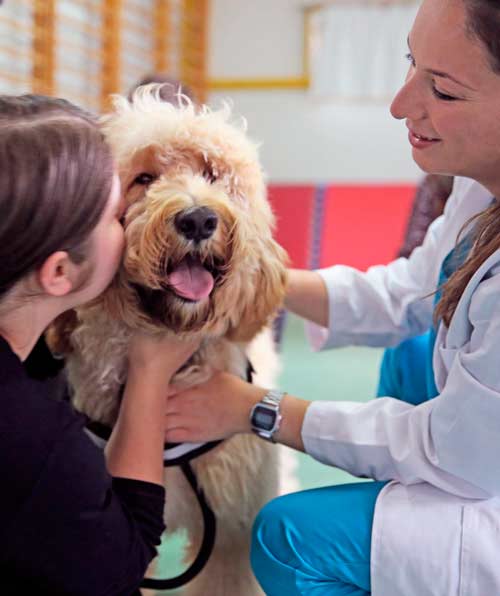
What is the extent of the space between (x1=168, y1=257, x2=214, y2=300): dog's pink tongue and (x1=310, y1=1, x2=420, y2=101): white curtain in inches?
195

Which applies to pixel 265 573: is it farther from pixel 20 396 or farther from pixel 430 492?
pixel 20 396

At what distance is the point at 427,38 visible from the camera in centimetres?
121

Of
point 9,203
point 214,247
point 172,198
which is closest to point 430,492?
point 214,247

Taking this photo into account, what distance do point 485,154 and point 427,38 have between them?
0.70 feet

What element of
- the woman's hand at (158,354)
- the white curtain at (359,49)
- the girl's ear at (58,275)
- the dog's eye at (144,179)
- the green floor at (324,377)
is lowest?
the green floor at (324,377)

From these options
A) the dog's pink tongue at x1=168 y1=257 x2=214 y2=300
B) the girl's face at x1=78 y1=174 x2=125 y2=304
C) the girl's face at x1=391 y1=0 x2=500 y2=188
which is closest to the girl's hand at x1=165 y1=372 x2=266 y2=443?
the dog's pink tongue at x1=168 y1=257 x2=214 y2=300

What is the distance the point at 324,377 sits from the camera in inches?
145

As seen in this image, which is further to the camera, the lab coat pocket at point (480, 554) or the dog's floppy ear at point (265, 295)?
the dog's floppy ear at point (265, 295)

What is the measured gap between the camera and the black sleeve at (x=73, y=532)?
1.06 meters

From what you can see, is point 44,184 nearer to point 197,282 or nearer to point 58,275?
point 58,275

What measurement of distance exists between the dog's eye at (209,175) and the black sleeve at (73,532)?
0.56 metres

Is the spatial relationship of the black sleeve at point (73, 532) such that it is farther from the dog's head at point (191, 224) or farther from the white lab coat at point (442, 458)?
the white lab coat at point (442, 458)

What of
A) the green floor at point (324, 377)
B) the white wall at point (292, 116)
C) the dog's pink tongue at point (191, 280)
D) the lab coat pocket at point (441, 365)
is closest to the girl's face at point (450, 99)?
the lab coat pocket at point (441, 365)

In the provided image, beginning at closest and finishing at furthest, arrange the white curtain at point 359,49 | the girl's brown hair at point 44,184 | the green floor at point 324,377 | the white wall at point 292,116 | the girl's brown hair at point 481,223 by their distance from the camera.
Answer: the girl's brown hair at point 44,184 → the girl's brown hair at point 481,223 → the green floor at point 324,377 → the white curtain at point 359,49 → the white wall at point 292,116
